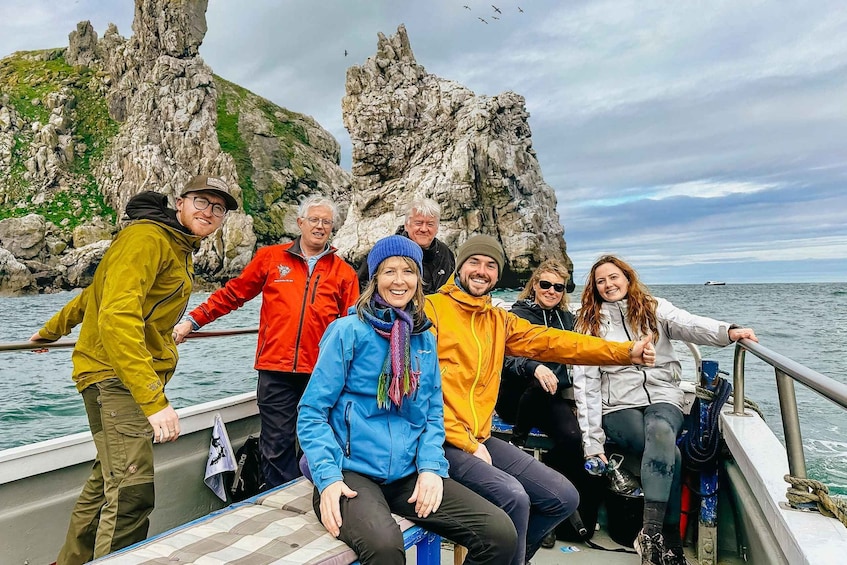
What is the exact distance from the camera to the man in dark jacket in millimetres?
3850

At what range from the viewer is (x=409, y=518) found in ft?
6.47

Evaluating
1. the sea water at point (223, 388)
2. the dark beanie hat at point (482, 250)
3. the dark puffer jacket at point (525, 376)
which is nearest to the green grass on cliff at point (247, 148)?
the sea water at point (223, 388)

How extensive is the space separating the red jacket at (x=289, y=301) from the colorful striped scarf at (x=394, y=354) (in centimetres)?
112

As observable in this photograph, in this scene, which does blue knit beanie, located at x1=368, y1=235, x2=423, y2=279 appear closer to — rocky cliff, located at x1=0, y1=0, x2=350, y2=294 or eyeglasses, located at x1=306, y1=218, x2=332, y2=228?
eyeglasses, located at x1=306, y1=218, x2=332, y2=228

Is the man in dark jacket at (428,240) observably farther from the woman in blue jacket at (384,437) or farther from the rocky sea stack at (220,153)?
the rocky sea stack at (220,153)

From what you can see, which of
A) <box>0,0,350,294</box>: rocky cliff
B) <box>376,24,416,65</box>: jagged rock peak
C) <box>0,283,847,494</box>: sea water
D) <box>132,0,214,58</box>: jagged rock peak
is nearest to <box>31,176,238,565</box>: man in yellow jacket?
<box>0,283,847,494</box>: sea water

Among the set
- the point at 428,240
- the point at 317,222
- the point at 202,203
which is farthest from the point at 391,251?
the point at 428,240

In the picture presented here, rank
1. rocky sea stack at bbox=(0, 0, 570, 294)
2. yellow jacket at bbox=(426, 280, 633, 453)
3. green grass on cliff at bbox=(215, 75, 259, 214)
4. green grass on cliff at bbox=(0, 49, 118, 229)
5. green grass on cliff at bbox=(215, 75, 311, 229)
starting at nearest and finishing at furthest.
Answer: yellow jacket at bbox=(426, 280, 633, 453)
rocky sea stack at bbox=(0, 0, 570, 294)
green grass on cliff at bbox=(0, 49, 118, 229)
green grass on cliff at bbox=(215, 75, 311, 229)
green grass on cliff at bbox=(215, 75, 259, 214)

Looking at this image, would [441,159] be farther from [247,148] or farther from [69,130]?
[69,130]

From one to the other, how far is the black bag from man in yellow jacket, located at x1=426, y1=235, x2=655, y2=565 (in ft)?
5.31

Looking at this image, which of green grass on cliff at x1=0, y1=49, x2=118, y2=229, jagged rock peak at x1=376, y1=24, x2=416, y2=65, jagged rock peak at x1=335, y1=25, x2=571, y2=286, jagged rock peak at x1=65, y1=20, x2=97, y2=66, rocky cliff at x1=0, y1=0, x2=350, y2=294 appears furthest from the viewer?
jagged rock peak at x1=65, y1=20, x2=97, y2=66

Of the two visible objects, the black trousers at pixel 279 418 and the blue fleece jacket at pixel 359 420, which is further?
the black trousers at pixel 279 418

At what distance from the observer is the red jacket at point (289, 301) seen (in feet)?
10.3

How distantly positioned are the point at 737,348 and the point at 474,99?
59.1 m
